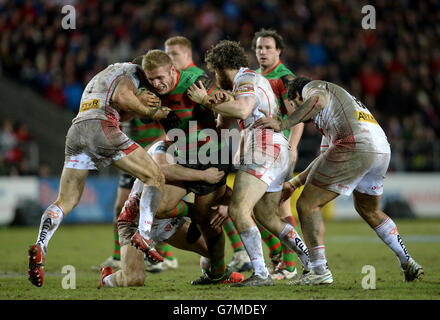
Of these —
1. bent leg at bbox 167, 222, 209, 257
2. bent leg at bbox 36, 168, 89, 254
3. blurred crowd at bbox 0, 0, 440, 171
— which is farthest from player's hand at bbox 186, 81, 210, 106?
blurred crowd at bbox 0, 0, 440, 171

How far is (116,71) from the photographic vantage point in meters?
7.77

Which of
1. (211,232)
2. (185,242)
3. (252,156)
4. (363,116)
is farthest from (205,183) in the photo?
(363,116)

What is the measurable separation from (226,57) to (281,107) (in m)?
1.64

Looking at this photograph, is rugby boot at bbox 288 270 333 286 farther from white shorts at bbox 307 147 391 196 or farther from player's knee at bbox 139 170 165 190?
player's knee at bbox 139 170 165 190

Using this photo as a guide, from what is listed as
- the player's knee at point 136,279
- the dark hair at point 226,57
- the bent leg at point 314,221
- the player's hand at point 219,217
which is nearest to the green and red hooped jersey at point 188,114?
the dark hair at point 226,57

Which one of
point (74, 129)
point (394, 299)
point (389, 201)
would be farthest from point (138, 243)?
point (389, 201)

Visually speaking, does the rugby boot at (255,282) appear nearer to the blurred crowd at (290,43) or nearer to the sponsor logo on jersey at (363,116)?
the sponsor logo on jersey at (363,116)

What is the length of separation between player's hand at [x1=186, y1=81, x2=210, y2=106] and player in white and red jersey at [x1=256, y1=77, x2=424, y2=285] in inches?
26.2

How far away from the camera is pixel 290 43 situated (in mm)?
21609

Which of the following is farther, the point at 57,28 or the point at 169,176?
the point at 57,28

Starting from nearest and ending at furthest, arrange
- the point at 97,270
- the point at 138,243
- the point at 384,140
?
the point at 138,243 < the point at 384,140 < the point at 97,270

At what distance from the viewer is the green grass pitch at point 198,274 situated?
A: 6.48 m
